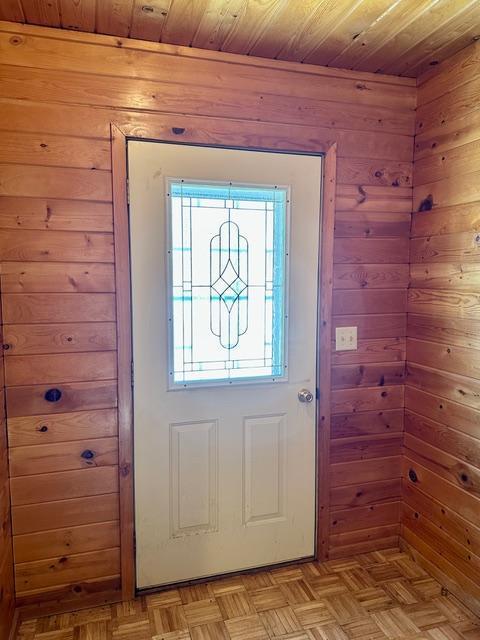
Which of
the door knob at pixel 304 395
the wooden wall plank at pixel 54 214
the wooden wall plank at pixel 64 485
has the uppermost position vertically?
the wooden wall plank at pixel 54 214

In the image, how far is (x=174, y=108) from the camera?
1890 millimetres

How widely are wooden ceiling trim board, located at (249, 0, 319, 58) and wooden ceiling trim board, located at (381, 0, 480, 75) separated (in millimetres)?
419

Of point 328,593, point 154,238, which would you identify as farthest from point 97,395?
point 328,593

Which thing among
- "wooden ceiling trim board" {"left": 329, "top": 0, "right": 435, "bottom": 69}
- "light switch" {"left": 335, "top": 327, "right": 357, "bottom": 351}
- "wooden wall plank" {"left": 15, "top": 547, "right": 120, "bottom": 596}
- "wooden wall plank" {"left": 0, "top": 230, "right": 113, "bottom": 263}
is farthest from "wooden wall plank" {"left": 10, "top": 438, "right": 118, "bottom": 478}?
"wooden ceiling trim board" {"left": 329, "top": 0, "right": 435, "bottom": 69}

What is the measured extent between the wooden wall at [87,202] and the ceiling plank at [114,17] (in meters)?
0.05

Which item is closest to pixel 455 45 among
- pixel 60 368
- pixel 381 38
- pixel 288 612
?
pixel 381 38

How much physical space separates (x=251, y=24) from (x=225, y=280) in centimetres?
98

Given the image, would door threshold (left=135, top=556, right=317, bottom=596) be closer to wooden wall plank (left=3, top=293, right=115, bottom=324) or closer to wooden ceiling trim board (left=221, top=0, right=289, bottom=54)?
wooden wall plank (left=3, top=293, right=115, bottom=324)

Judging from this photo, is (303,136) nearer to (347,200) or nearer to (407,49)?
(347,200)

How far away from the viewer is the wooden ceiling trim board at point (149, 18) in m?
1.57

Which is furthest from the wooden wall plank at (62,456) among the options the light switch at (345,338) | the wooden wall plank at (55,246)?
the light switch at (345,338)

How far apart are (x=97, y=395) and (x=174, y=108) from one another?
4.07 ft

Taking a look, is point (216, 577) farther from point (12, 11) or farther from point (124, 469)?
point (12, 11)

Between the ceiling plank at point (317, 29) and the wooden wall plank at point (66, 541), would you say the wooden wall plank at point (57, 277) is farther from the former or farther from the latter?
the ceiling plank at point (317, 29)
